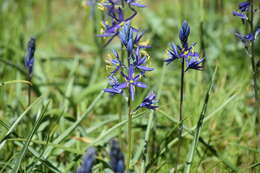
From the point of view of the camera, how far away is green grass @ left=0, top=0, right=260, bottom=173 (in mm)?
2678

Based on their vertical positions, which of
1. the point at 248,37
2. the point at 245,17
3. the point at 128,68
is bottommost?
the point at 128,68

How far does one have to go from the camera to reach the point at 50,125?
336 centimetres

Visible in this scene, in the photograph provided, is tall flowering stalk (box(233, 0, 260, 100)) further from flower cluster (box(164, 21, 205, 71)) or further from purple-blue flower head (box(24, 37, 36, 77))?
purple-blue flower head (box(24, 37, 36, 77))

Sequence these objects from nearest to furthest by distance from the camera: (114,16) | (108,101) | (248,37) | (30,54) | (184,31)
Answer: (184,31), (248,37), (114,16), (30,54), (108,101)

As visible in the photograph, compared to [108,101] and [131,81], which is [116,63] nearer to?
[131,81]

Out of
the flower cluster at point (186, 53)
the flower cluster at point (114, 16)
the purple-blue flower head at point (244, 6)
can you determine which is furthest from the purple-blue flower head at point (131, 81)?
the purple-blue flower head at point (244, 6)

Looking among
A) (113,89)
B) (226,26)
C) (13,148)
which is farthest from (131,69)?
(226,26)

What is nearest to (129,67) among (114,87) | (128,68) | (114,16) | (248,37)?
(128,68)

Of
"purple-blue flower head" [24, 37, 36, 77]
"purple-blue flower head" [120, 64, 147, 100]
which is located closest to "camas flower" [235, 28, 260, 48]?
"purple-blue flower head" [120, 64, 147, 100]

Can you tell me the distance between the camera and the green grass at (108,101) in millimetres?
2678

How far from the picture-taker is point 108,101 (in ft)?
13.6

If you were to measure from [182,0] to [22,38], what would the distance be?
2596mm

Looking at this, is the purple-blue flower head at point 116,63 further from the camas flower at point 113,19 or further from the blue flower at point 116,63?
the camas flower at point 113,19

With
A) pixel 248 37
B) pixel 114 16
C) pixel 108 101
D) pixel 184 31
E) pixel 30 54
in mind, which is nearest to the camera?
pixel 184 31
